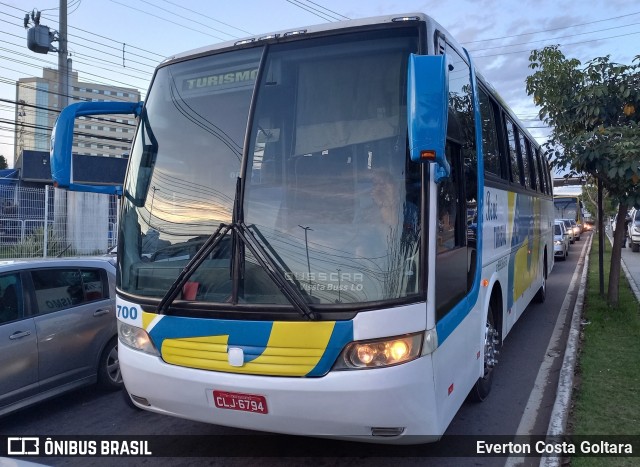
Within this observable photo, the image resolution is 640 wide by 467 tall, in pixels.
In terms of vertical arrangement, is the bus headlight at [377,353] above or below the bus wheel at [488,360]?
above

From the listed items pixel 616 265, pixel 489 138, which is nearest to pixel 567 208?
pixel 616 265

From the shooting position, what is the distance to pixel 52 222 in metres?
15.4

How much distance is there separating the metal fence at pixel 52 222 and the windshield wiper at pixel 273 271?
11.5m

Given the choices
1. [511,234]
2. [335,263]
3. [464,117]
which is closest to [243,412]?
[335,263]

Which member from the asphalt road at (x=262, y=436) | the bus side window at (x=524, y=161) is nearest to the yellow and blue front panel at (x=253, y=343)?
the asphalt road at (x=262, y=436)

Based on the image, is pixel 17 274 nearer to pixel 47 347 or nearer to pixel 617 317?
pixel 47 347

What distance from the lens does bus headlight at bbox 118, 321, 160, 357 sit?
3987mm

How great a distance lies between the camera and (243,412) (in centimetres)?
369

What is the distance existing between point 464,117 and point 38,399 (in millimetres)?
4844

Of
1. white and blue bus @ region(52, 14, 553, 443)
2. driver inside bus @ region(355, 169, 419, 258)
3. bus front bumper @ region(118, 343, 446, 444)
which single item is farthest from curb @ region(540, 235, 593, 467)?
driver inside bus @ region(355, 169, 419, 258)

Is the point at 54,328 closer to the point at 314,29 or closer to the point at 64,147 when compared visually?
the point at 64,147

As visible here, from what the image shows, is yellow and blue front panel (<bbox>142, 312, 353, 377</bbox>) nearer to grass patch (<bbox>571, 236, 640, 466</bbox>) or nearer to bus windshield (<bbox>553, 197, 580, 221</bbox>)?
grass patch (<bbox>571, 236, 640, 466</bbox>)

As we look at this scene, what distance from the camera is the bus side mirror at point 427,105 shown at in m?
3.07

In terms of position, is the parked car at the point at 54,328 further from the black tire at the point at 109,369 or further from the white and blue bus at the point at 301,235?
the white and blue bus at the point at 301,235
